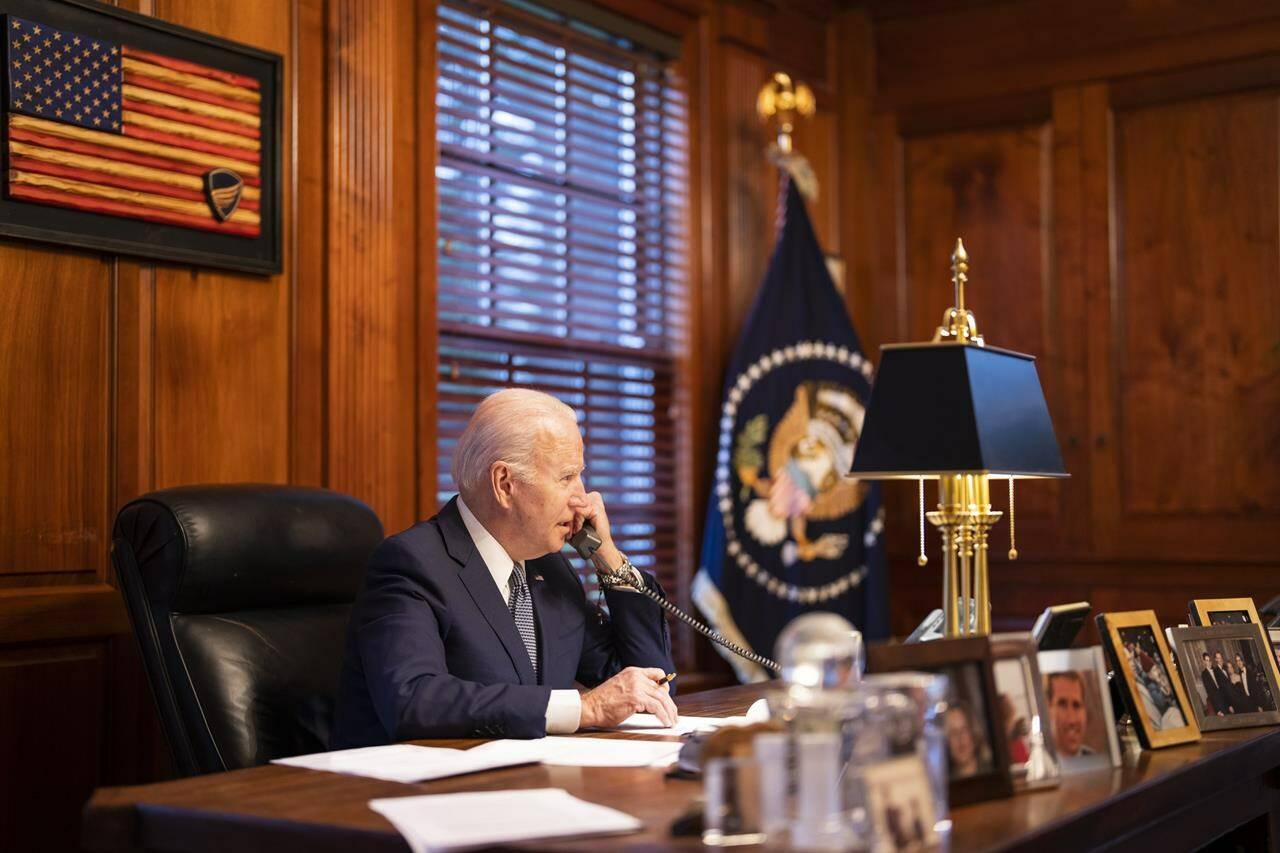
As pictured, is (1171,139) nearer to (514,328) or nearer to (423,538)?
(514,328)

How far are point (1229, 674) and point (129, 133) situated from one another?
225 cm

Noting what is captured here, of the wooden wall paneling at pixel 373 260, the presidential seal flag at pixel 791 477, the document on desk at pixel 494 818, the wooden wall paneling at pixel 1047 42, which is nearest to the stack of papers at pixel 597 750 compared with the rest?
the document on desk at pixel 494 818

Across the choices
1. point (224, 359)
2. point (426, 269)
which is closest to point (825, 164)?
point (426, 269)

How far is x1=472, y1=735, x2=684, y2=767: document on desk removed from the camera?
193 cm

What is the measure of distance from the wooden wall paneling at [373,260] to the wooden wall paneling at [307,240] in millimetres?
23

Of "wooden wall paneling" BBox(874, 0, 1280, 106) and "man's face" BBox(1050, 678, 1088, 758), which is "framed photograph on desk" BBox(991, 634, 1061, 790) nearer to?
"man's face" BBox(1050, 678, 1088, 758)

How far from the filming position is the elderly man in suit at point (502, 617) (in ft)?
7.13

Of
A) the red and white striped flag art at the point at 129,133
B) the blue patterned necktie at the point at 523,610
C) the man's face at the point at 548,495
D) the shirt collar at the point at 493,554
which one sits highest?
the red and white striped flag art at the point at 129,133

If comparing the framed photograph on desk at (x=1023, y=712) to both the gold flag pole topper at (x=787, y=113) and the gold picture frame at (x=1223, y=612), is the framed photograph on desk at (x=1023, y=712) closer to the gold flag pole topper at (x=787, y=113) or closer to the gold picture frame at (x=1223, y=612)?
the gold picture frame at (x=1223, y=612)

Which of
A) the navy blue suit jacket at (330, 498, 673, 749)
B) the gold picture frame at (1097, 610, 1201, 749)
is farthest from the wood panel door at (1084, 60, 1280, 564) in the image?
the gold picture frame at (1097, 610, 1201, 749)

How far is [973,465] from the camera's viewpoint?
89.5 inches

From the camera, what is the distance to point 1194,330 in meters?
4.60

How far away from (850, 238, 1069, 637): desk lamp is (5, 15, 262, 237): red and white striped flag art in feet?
4.92

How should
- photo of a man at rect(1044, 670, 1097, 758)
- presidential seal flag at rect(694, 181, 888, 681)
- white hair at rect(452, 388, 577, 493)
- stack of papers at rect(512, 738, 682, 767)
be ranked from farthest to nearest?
presidential seal flag at rect(694, 181, 888, 681), white hair at rect(452, 388, 577, 493), stack of papers at rect(512, 738, 682, 767), photo of a man at rect(1044, 670, 1097, 758)
